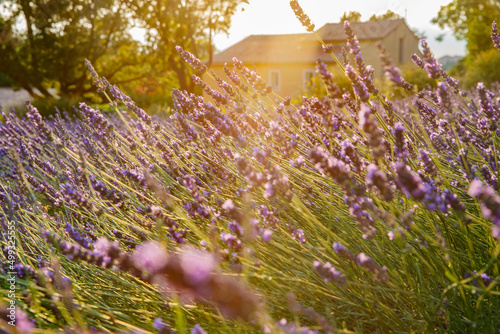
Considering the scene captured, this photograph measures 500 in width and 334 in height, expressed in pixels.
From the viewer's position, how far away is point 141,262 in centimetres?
104

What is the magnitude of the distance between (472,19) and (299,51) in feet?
59.0

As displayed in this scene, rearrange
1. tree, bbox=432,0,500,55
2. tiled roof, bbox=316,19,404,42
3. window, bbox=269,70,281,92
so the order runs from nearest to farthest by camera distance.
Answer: tiled roof, bbox=316,19,404,42, window, bbox=269,70,281,92, tree, bbox=432,0,500,55

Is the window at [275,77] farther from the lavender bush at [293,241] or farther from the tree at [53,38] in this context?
the lavender bush at [293,241]

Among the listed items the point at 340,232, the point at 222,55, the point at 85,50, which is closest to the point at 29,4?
the point at 85,50

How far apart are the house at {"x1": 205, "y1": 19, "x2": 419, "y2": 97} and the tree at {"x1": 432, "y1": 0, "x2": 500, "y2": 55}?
688cm

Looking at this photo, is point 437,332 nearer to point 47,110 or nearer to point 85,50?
point 47,110

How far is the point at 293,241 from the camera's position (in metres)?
1.44

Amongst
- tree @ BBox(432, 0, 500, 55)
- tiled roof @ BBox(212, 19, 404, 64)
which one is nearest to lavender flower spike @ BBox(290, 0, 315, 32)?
tiled roof @ BBox(212, 19, 404, 64)

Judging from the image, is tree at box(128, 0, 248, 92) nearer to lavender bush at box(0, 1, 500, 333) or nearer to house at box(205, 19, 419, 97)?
house at box(205, 19, 419, 97)

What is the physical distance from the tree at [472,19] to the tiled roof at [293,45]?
27.6 feet

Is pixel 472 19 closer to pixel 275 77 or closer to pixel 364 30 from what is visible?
pixel 364 30

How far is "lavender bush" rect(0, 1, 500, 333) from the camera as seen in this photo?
1.12 meters

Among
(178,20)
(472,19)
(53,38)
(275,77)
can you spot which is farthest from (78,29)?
(472,19)

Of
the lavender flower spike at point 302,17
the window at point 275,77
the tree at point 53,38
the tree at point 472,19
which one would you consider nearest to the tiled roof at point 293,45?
the window at point 275,77
